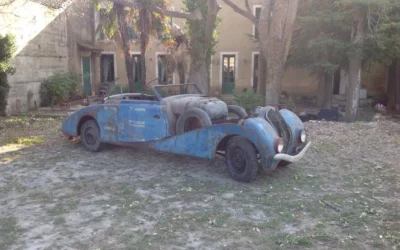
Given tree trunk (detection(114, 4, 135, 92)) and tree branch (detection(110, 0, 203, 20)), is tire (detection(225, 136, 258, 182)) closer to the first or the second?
tree branch (detection(110, 0, 203, 20))

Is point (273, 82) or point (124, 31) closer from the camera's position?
point (273, 82)

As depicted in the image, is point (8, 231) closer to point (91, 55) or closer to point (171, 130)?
point (171, 130)

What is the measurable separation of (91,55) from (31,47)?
22.2ft

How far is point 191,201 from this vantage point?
514cm

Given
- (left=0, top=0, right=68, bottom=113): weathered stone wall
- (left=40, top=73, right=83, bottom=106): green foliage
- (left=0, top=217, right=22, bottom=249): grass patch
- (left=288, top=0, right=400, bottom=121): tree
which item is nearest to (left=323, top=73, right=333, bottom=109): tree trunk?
(left=288, top=0, right=400, bottom=121): tree

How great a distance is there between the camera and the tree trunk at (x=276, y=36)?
463 inches

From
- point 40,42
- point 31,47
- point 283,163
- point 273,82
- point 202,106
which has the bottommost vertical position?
point 283,163

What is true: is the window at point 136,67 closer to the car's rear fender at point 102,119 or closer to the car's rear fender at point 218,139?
the car's rear fender at point 102,119

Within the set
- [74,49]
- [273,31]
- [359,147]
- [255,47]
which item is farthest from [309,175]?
[255,47]

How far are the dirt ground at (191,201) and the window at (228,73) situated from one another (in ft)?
52.0

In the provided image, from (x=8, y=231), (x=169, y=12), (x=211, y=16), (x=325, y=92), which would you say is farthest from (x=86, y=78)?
(x=8, y=231)

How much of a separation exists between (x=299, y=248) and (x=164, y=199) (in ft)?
6.82

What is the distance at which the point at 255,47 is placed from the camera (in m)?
22.9

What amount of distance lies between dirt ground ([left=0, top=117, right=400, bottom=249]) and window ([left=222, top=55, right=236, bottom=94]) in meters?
15.8
